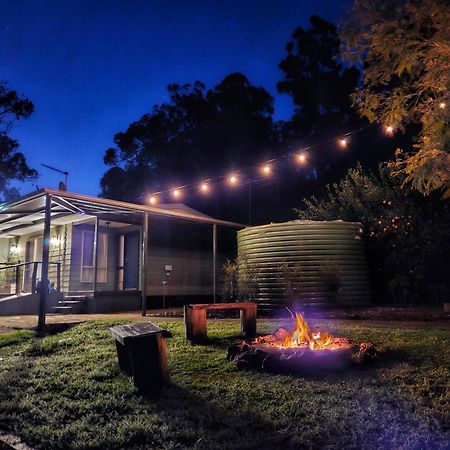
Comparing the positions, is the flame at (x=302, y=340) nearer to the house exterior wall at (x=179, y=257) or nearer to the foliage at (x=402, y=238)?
the foliage at (x=402, y=238)

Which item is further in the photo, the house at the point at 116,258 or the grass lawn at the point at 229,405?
the house at the point at 116,258

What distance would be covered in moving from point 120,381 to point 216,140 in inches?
980

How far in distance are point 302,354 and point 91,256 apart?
12954 mm

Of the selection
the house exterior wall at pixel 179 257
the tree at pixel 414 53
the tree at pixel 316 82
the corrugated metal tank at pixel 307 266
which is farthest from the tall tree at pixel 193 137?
the tree at pixel 414 53

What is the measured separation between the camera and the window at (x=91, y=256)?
54.4 ft

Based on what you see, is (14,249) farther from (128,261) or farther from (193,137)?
(193,137)

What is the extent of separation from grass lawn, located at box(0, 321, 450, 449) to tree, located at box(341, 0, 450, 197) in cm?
229

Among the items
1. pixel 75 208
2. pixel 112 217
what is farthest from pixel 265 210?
pixel 75 208

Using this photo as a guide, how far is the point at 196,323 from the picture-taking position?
7.03 m

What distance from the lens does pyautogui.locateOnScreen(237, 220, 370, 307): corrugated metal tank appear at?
11.8 meters

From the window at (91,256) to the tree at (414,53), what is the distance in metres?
12.4

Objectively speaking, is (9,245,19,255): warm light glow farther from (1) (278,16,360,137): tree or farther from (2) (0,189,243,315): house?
(1) (278,16,360,137): tree

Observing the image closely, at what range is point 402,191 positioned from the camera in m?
13.5

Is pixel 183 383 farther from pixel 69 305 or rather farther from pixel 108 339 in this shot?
pixel 69 305
